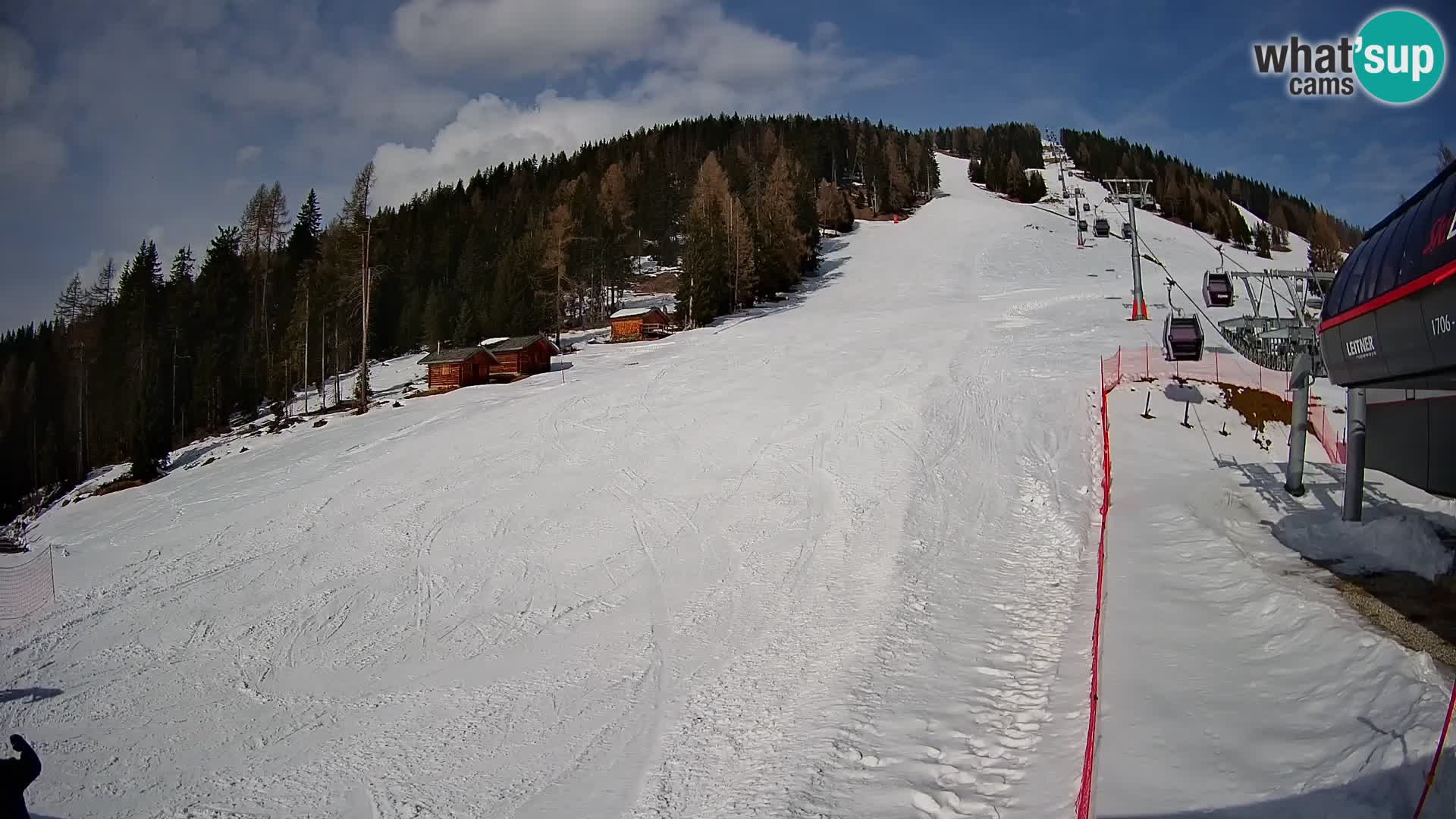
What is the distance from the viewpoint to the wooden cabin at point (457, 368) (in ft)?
140

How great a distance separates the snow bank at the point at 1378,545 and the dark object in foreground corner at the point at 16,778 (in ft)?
52.3

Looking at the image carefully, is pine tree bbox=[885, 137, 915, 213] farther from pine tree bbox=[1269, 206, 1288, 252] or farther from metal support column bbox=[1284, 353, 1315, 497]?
metal support column bbox=[1284, 353, 1315, 497]

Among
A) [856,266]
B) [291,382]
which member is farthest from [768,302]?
[291,382]

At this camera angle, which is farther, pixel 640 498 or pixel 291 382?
pixel 291 382

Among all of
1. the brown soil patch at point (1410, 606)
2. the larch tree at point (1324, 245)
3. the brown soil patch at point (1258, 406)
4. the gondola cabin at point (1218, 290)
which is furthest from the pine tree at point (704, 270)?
the brown soil patch at point (1410, 606)

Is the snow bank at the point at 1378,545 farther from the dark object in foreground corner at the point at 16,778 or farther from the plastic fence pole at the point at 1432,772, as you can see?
the dark object in foreground corner at the point at 16,778

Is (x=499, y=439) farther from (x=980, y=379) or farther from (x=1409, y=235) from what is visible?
(x=1409, y=235)

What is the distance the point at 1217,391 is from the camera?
74.3ft

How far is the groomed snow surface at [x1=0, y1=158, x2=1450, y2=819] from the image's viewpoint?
8.10 metres

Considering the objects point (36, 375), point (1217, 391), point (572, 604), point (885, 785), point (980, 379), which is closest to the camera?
point (885, 785)

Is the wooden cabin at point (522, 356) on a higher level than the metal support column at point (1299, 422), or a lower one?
higher

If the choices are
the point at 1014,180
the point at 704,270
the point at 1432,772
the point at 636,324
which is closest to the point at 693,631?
the point at 1432,772

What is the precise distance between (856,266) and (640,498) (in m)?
57.4

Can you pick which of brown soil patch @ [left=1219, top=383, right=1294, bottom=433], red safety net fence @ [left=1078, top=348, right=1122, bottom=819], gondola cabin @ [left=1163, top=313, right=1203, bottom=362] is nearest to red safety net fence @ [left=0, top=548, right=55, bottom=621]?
red safety net fence @ [left=1078, top=348, right=1122, bottom=819]
